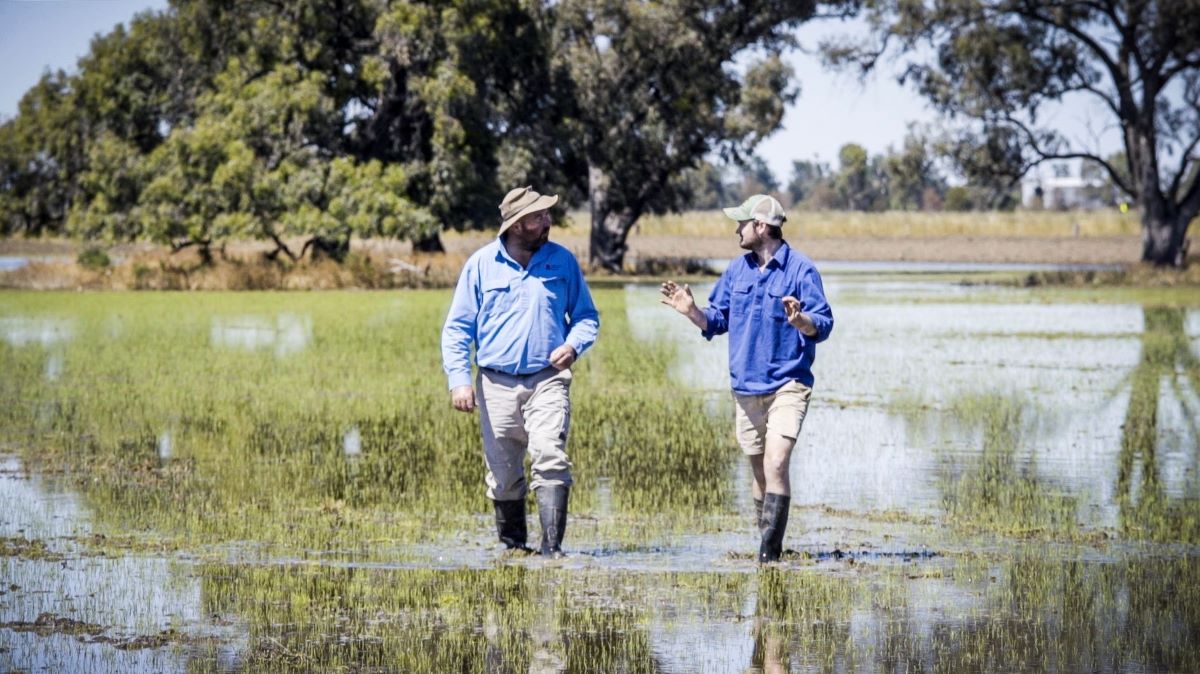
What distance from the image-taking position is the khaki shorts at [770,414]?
10055 millimetres

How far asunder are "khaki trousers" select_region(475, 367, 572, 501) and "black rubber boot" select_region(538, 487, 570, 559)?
5cm

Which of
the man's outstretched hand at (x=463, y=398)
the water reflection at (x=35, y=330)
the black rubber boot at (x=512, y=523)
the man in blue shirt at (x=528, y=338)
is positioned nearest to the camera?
the man's outstretched hand at (x=463, y=398)

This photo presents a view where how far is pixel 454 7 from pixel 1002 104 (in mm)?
17526

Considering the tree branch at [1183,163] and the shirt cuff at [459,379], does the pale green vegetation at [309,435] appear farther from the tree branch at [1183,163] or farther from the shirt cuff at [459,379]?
A: the tree branch at [1183,163]

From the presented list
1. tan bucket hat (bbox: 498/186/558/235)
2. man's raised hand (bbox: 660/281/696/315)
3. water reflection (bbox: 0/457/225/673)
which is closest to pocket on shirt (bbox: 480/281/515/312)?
tan bucket hat (bbox: 498/186/558/235)

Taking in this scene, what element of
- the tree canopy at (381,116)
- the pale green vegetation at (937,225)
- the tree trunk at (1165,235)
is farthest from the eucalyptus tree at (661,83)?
the pale green vegetation at (937,225)

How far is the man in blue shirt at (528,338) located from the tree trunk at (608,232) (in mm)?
53387

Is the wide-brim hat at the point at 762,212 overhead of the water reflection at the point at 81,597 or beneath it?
overhead

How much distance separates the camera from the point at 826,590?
9.36 meters

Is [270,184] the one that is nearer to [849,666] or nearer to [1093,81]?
[1093,81]

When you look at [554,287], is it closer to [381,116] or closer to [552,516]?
[552,516]

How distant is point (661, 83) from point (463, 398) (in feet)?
172

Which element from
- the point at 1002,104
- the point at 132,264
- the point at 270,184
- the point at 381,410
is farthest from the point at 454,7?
the point at 381,410

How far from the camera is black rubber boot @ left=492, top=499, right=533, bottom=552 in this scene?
10508 millimetres
